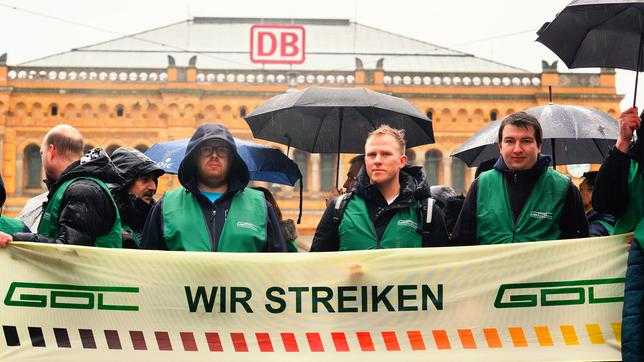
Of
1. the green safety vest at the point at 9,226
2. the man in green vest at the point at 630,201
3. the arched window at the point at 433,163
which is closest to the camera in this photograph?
the man in green vest at the point at 630,201

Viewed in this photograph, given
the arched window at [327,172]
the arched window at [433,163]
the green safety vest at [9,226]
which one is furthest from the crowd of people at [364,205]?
the arched window at [433,163]

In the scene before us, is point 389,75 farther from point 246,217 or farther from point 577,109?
point 246,217

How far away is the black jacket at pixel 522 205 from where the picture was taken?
4625mm

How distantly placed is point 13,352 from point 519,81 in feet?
115

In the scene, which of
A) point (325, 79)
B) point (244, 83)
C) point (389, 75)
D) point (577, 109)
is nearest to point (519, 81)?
point (389, 75)

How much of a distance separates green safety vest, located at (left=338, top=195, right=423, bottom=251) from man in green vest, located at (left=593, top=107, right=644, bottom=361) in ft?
3.48

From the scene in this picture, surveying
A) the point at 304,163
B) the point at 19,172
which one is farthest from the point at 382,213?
the point at 19,172

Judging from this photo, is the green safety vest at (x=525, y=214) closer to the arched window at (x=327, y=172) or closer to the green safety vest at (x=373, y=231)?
the green safety vest at (x=373, y=231)

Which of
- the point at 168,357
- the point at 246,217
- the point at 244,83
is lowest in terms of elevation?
the point at 168,357

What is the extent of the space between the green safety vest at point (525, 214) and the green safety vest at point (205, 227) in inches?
52.3

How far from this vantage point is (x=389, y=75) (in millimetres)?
36781

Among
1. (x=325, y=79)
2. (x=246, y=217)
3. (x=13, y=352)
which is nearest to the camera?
(x=13, y=352)

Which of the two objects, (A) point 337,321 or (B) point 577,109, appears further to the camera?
(B) point 577,109

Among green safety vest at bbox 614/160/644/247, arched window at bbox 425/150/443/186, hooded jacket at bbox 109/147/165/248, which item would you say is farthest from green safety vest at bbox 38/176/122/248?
arched window at bbox 425/150/443/186
